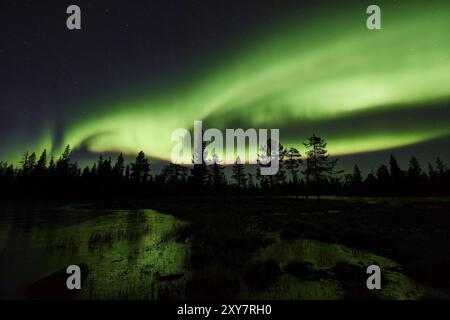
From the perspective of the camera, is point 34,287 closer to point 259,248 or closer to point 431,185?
point 259,248

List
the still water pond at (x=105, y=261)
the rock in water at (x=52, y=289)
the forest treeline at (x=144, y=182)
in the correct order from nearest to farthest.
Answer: the rock in water at (x=52, y=289) → the still water pond at (x=105, y=261) → the forest treeline at (x=144, y=182)

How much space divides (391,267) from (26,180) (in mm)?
103536

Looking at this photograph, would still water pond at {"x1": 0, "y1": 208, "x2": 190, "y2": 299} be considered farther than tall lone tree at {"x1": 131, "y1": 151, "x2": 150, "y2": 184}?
No

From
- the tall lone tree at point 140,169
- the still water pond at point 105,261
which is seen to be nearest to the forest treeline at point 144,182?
the tall lone tree at point 140,169

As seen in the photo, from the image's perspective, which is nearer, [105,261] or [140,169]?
[105,261]

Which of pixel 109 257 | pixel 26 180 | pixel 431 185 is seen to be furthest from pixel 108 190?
pixel 431 185

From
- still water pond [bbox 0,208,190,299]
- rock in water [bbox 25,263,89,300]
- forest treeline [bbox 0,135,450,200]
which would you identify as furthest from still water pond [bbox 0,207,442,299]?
forest treeline [bbox 0,135,450,200]

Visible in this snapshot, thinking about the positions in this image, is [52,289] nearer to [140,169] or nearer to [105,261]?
[105,261]

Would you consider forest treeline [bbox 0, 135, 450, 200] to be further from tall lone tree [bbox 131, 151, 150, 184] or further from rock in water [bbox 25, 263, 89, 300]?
rock in water [bbox 25, 263, 89, 300]

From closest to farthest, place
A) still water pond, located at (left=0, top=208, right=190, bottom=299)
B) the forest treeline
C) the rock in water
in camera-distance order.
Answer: the rock in water < still water pond, located at (left=0, top=208, right=190, bottom=299) < the forest treeline

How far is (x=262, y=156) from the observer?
171ft

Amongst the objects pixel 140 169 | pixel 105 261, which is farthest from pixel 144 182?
pixel 105 261

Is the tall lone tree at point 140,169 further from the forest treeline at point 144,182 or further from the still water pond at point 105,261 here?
the still water pond at point 105,261

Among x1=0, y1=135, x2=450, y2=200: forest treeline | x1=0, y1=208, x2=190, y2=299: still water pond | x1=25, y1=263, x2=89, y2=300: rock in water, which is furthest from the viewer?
x1=0, y1=135, x2=450, y2=200: forest treeline
